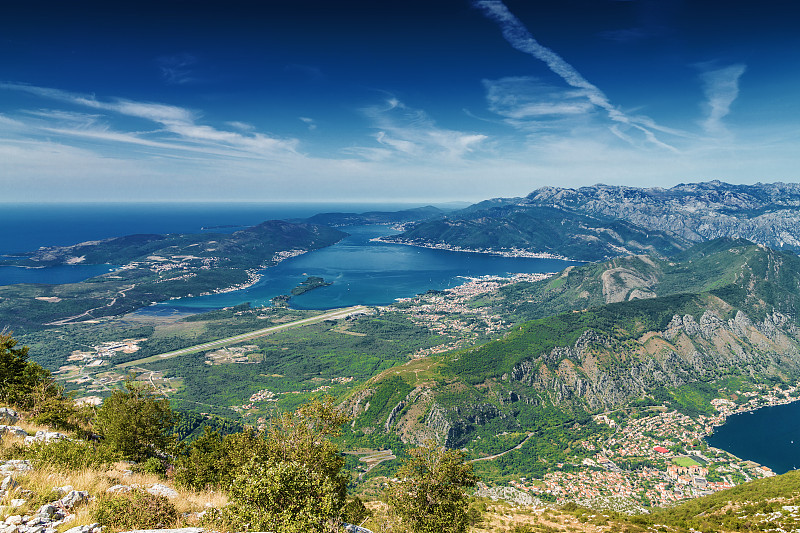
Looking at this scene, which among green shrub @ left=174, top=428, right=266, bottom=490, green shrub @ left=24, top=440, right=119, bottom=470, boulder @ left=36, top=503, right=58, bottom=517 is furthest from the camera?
green shrub @ left=174, top=428, right=266, bottom=490

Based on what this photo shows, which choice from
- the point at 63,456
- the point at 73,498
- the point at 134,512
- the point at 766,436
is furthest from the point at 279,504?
the point at 766,436

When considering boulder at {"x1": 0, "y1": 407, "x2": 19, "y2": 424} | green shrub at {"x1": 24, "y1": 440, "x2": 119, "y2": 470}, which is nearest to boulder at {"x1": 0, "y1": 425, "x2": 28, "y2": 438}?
green shrub at {"x1": 24, "y1": 440, "x2": 119, "y2": 470}

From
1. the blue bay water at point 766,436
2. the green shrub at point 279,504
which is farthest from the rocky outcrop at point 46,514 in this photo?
the blue bay water at point 766,436

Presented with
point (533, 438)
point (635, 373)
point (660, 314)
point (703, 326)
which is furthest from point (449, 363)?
point (703, 326)

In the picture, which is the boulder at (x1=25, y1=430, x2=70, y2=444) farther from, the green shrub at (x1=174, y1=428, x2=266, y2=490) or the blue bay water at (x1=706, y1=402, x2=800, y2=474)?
the blue bay water at (x1=706, y1=402, x2=800, y2=474)

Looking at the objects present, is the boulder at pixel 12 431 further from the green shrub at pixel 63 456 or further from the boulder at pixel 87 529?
the boulder at pixel 87 529
